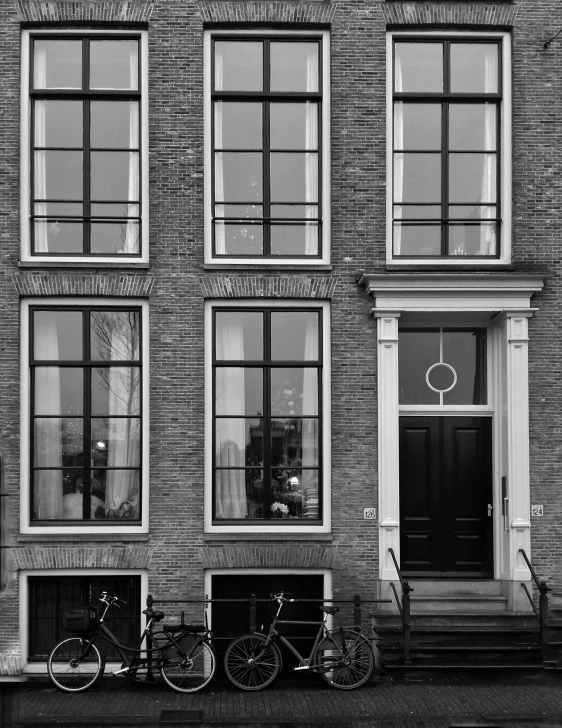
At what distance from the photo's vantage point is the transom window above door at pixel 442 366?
12.6 meters

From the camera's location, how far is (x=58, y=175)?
1224cm

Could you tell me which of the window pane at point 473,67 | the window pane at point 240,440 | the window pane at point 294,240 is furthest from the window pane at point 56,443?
the window pane at point 473,67

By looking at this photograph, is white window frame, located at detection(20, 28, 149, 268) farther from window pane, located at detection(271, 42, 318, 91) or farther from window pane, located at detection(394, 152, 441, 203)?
window pane, located at detection(394, 152, 441, 203)

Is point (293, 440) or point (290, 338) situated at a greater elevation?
point (290, 338)

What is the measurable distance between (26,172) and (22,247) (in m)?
1.11

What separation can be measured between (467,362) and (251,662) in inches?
213

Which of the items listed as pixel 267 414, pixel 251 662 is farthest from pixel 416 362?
pixel 251 662

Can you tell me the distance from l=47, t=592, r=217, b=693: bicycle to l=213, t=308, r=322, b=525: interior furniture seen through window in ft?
5.81

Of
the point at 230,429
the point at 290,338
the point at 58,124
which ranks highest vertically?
the point at 58,124

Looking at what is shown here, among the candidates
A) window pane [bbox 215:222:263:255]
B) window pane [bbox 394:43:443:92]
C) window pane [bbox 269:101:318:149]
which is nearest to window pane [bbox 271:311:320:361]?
window pane [bbox 215:222:263:255]

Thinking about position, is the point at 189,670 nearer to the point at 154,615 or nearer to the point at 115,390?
the point at 154,615

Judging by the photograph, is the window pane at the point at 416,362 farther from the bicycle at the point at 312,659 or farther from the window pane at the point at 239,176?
the bicycle at the point at 312,659

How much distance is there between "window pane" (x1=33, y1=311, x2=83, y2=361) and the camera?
12094mm

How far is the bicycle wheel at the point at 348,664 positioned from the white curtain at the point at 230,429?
7.78ft
